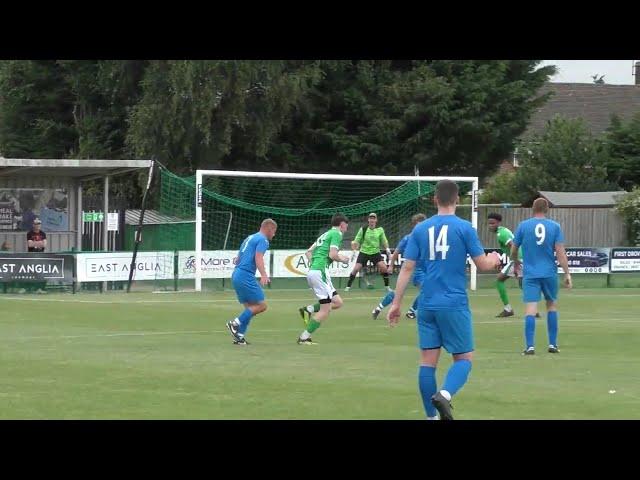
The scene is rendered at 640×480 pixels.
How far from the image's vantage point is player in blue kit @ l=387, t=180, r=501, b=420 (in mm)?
10320

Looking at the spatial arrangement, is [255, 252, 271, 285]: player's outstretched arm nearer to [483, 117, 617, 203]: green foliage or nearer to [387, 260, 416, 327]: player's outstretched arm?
[387, 260, 416, 327]: player's outstretched arm

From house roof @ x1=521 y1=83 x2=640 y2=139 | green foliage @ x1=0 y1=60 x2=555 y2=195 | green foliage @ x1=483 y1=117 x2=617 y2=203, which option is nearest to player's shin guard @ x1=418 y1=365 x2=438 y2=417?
green foliage @ x1=0 y1=60 x2=555 y2=195

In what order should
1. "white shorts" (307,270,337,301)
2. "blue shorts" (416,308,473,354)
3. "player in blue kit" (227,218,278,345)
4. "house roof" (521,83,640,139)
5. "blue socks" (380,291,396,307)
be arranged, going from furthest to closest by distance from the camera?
"house roof" (521,83,640,139) < "blue socks" (380,291,396,307) < "white shorts" (307,270,337,301) < "player in blue kit" (227,218,278,345) < "blue shorts" (416,308,473,354)

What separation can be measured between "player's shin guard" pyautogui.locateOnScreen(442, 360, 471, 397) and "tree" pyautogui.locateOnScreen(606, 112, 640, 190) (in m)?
44.5

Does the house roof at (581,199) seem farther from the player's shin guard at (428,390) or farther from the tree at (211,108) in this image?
the player's shin guard at (428,390)

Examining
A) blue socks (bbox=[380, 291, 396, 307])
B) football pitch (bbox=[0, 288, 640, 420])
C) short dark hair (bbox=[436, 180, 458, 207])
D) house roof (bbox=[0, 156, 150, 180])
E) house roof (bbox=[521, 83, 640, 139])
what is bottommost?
football pitch (bbox=[0, 288, 640, 420])

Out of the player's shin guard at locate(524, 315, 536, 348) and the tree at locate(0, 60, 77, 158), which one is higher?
the tree at locate(0, 60, 77, 158)

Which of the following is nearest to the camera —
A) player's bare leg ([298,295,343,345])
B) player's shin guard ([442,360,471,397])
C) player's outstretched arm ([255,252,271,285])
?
player's shin guard ([442,360,471,397])

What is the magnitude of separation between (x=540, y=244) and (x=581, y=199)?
30.1 metres

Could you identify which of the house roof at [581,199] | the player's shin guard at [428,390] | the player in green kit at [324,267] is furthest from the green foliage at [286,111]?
the player's shin guard at [428,390]

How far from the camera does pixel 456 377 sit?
33.4ft

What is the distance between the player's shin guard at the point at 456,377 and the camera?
33.2ft
